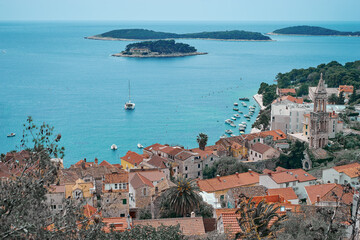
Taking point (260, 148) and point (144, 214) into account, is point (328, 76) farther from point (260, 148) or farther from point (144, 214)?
point (144, 214)

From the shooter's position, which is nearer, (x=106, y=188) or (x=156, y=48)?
(x=106, y=188)

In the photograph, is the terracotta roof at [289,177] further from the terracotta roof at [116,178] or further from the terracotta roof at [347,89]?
the terracotta roof at [347,89]

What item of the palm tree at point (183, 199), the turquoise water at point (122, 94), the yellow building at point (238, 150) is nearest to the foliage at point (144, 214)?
the palm tree at point (183, 199)

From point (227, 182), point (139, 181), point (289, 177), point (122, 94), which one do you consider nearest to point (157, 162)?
point (227, 182)

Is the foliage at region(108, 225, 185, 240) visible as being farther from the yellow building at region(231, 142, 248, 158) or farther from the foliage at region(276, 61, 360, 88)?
the foliage at region(276, 61, 360, 88)

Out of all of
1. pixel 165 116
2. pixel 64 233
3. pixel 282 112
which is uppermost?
pixel 64 233

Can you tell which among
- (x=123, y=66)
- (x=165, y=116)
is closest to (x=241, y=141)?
(x=165, y=116)

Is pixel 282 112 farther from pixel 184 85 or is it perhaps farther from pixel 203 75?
pixel 203 75
